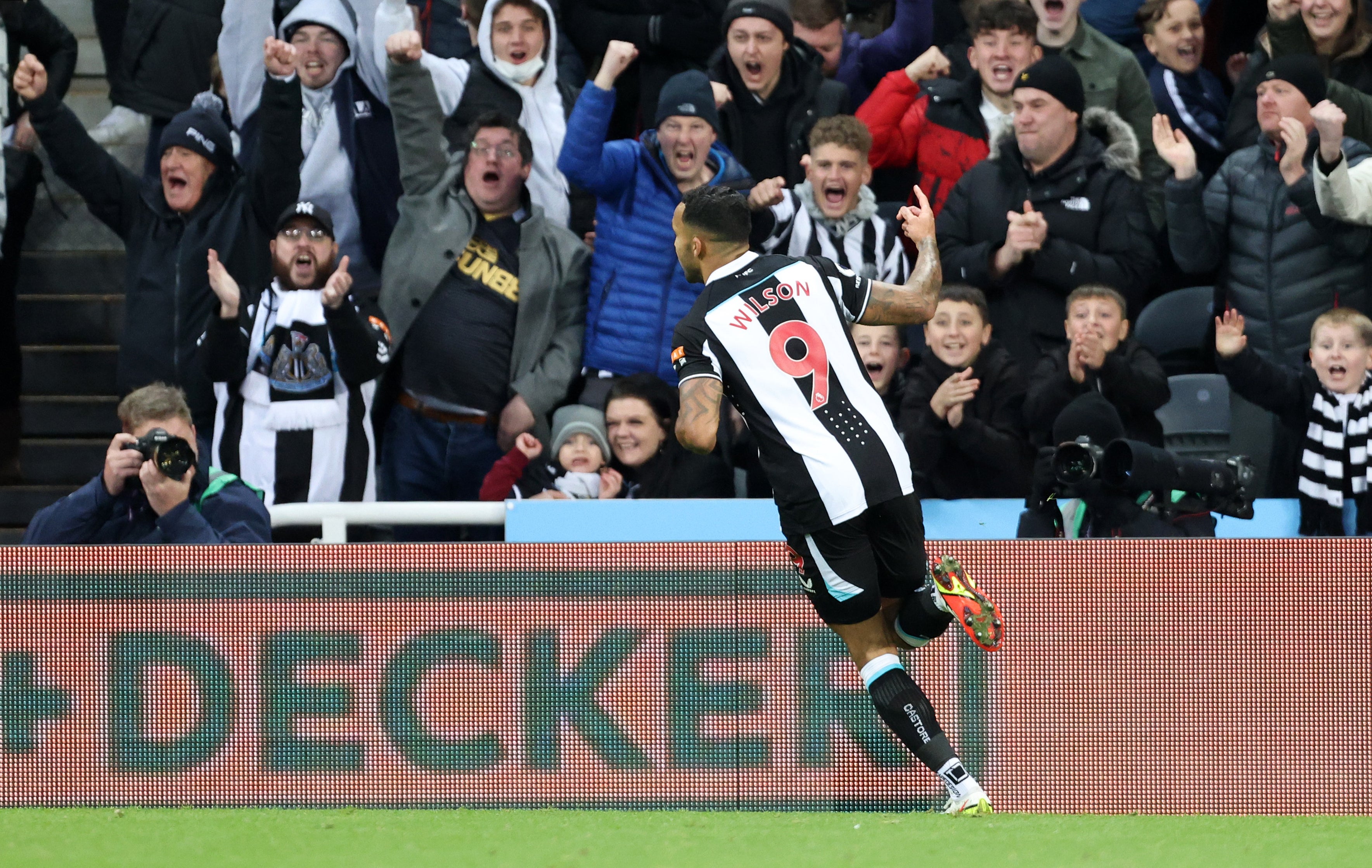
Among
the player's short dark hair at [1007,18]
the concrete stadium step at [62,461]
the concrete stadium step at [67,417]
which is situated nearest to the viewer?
the player's short dark hair at [1007,18]

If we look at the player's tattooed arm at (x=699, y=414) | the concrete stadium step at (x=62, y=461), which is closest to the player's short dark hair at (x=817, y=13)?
the concrete stadium step at (x=62, y=461)

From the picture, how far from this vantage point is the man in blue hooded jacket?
8445mm

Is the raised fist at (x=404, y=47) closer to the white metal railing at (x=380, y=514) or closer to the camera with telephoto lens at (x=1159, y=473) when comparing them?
the white metal railing at (x=380, y=514)

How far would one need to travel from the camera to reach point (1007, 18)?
28.8 ft

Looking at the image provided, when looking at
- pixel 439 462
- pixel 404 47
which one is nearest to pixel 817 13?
pixel 404 47

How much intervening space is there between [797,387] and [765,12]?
13.4 ft

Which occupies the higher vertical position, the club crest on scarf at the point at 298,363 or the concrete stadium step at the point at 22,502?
the club crest on scarf at the point at 298,363

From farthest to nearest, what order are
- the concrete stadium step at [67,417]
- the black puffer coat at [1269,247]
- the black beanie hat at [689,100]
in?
the concrete stadium step at [67,417] → the black beanie hat at [689,100] → the black puffer coat at [1269,247]

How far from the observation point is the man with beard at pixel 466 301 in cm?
854

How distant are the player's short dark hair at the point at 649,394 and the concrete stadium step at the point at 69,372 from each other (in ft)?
12.1

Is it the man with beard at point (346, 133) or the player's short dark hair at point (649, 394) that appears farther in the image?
the man with beard at point (346, 133)

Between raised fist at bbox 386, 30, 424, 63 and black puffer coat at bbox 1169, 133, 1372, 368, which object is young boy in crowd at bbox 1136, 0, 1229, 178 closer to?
black puffer coat at bbox 1169, 133, 1372, 368

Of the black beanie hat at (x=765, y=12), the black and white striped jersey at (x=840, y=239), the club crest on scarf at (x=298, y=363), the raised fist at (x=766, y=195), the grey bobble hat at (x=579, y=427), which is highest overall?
the black beanie hat at (x=765, y=12)

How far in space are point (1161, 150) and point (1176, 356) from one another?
3.39 ft
